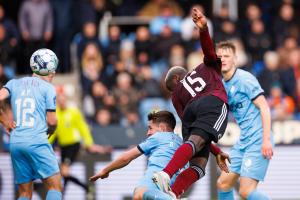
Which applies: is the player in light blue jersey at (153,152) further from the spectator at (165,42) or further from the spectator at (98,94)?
the spectator at (165,42)

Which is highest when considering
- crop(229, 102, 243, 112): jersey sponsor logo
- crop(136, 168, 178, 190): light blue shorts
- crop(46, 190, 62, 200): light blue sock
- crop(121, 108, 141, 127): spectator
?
crop(229, 102, 243, 112): jersey sponsor logo

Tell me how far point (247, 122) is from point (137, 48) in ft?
25.1

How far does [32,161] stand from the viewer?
11.3m

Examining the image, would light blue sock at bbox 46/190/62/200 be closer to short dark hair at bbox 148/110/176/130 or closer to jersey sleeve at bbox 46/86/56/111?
jersey sleeve at bbox 46/86/56/111

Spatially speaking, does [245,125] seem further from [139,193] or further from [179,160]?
[139,193]

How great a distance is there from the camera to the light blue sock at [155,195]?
31.1ft

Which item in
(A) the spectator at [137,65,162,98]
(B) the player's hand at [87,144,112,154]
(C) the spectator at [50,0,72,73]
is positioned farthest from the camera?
(C) the spectator at [50,0,72,73]

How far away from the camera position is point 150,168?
10148 millimetres

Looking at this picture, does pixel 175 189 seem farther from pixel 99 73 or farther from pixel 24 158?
pixel 99 73

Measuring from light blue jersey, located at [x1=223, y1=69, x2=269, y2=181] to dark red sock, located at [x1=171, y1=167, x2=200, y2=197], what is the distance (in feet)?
4.81

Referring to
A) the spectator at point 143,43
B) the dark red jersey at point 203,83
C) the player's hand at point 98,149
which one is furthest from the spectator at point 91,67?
the dark red jersey at point 203,83

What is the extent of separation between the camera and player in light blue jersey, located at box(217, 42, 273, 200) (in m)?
11.2

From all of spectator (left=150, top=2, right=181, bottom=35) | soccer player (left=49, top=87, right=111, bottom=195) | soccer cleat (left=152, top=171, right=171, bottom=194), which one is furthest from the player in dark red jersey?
spectator (left=150, top=2, right=181, bottom=35)

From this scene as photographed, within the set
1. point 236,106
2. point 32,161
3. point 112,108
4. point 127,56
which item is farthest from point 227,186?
point 127,56
